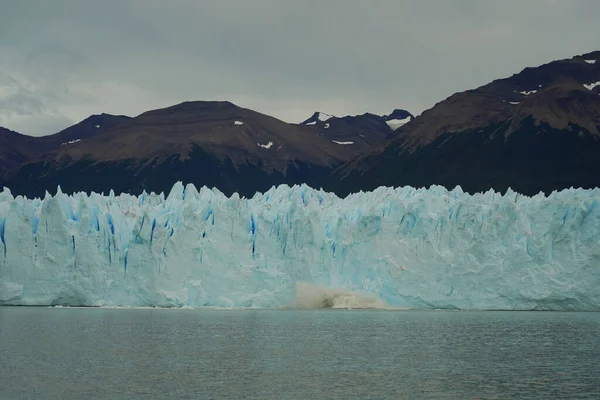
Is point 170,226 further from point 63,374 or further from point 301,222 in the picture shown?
point 63,374

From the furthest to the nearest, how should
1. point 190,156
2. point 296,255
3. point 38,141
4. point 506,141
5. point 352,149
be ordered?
point 38,141
point 352,149
point 190,156
point 506,141
point 296,255

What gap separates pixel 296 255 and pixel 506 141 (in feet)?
151

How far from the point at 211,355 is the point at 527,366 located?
32.4 feet

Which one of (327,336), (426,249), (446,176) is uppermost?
(446,176)

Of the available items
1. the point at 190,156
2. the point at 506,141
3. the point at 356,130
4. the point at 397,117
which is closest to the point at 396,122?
the point at 397,117

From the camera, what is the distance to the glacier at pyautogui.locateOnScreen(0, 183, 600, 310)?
4266 cm

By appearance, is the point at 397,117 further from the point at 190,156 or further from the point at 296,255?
the point at 296,255

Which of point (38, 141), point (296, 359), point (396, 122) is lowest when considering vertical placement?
point (296, 359)

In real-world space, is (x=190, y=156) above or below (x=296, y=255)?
above

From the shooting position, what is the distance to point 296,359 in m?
26.6

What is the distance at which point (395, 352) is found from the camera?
2823cm

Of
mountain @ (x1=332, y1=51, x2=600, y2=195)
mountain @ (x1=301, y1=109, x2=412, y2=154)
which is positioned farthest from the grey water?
mountain @ (x1=301, y1=109, x2=412, y2=154)

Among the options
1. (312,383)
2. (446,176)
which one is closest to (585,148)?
(446,176)

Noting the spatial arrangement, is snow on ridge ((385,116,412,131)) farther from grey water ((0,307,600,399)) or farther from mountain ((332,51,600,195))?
grey water ((0,307,600,399))
